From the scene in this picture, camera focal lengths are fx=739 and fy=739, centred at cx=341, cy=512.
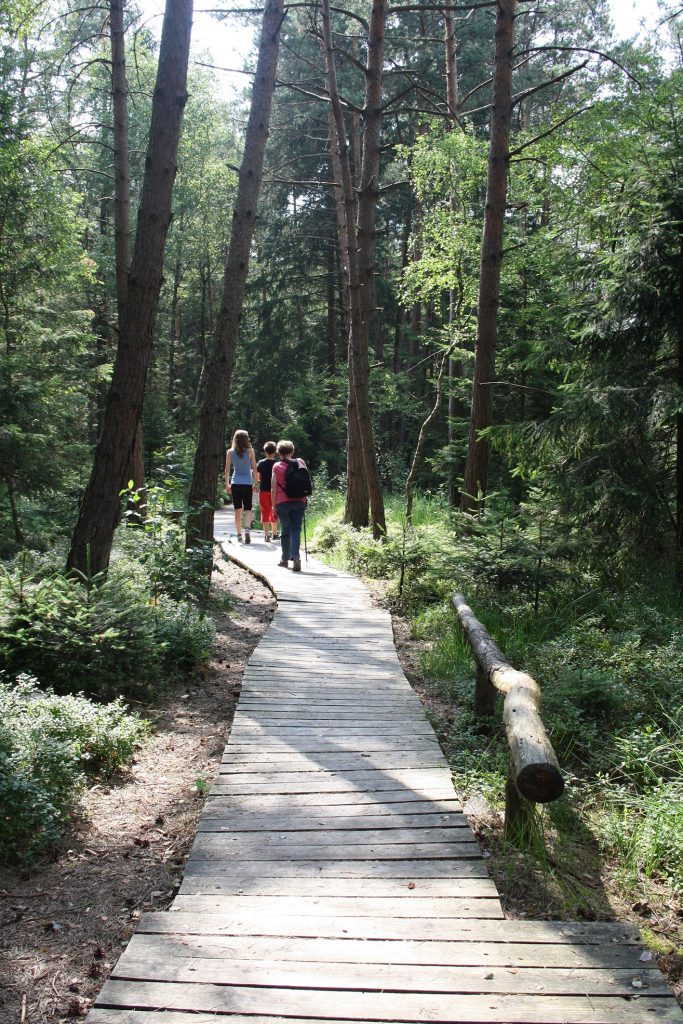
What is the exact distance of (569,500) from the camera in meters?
9.05

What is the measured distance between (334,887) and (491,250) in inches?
370

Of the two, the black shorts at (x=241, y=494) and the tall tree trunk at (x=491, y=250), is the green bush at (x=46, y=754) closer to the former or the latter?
the tall tree trunk at (x=491, y=250)

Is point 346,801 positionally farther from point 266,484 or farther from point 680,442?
point 266,484

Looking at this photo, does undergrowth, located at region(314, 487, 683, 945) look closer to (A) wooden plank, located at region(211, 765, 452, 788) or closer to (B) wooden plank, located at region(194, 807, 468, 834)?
(A) wooden plank, located at region(211, 765, 452, 788)

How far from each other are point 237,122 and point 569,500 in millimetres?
28829

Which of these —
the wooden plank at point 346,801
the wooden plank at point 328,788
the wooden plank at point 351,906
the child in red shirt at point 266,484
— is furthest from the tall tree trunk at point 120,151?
the wooden plank at point 351,906

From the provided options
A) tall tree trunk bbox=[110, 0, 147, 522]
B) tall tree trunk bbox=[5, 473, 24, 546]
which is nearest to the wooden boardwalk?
tall tree trunk bbox=[110, 0, 147, 522]

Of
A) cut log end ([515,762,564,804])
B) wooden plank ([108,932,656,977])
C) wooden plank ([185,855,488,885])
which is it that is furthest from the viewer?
wooden plank ([185,855,488,885])

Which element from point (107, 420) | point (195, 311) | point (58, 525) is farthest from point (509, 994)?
point (195, 311)

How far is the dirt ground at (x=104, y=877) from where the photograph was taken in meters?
3.04

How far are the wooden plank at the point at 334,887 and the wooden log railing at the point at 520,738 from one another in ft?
1.69

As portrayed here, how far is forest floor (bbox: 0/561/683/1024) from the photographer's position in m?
3.09

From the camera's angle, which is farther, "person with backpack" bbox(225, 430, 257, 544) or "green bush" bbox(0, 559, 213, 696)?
"person with backpack" bbox(225, 430, 257, 544)

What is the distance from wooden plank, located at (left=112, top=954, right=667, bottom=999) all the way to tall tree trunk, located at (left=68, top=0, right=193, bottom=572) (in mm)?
4732
